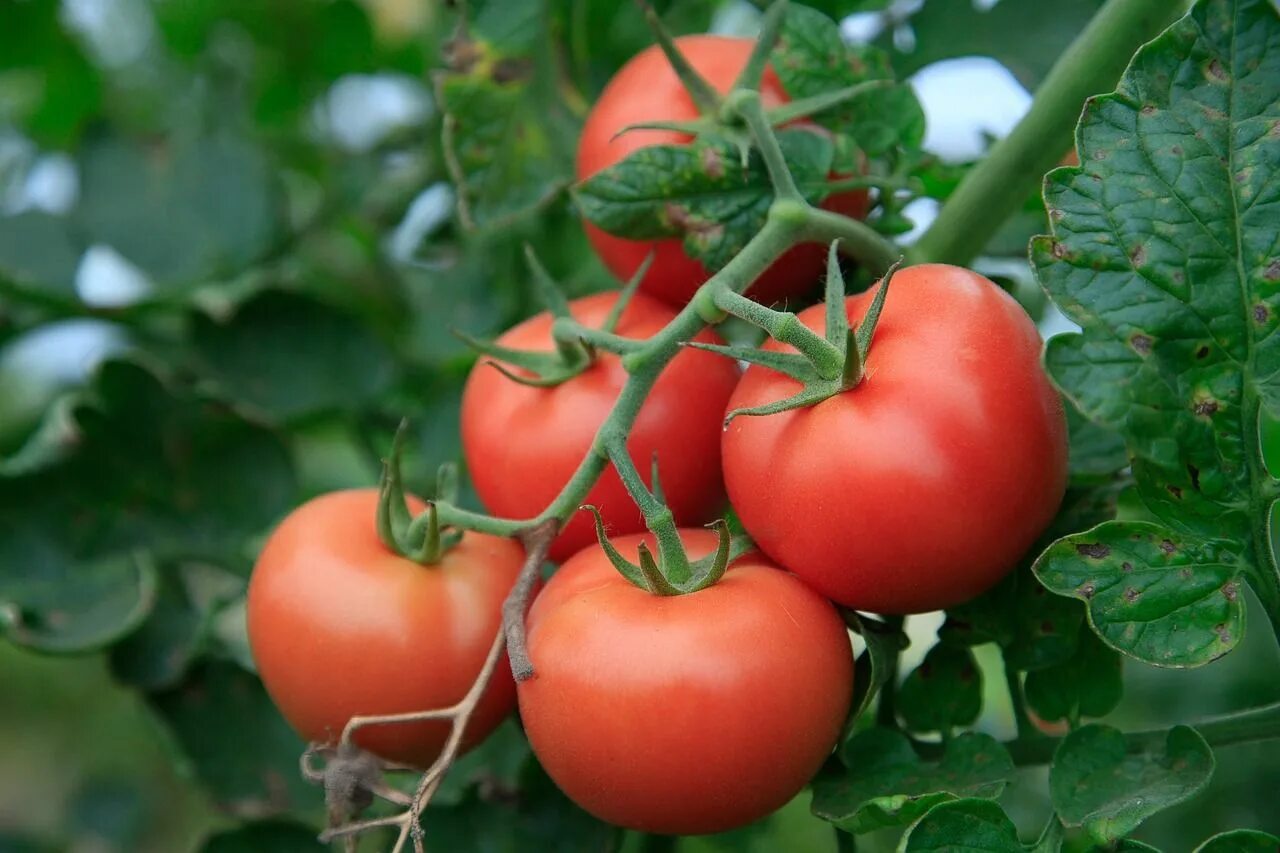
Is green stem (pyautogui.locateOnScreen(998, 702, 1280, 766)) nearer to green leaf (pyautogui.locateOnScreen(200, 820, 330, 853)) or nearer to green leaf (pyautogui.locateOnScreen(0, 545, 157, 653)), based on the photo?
green leaf (pyautogui.locateOnScreen(200, 820, 330, 853))

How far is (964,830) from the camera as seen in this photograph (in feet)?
2.02

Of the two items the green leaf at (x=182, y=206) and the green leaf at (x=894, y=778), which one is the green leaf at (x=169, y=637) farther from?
the green leaf at (x=894, y=778)

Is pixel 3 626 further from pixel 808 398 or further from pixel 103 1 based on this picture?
pixel 103 1

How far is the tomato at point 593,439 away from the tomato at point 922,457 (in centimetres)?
8

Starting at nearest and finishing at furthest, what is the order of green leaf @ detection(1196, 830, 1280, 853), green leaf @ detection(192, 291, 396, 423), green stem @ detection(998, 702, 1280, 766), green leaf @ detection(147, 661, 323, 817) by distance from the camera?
green leaf @ detection(1196, 830, 1280, 853) → green stem @ detection(998, 702, 1280, 766) → green leaf @ detection(147, 661, 323, 817) → green leaf @ detection(192, 291, 396, 423)

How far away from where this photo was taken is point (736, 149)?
0.75 meters

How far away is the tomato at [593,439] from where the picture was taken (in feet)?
2.39

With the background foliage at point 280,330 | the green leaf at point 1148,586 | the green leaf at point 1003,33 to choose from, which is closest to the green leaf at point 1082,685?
the background foliage at point 280,330

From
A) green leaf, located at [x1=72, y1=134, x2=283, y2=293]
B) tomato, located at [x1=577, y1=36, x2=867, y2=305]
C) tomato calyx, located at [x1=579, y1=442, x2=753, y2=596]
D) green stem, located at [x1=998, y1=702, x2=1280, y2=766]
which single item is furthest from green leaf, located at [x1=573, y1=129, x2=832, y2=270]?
green leaf, located at [x1=72, y1=134, x2=283, y2=293]

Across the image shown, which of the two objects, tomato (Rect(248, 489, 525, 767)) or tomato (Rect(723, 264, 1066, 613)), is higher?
tomato (Rect(723, 264, 1066, 613))

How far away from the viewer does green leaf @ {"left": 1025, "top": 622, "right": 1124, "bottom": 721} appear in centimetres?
74

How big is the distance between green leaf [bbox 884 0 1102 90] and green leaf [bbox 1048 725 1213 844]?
20.0 inches

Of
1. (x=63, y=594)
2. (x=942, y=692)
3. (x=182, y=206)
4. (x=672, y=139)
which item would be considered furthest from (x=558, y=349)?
(x=182, y=206)

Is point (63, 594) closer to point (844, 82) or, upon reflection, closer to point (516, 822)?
point (516, 822)
